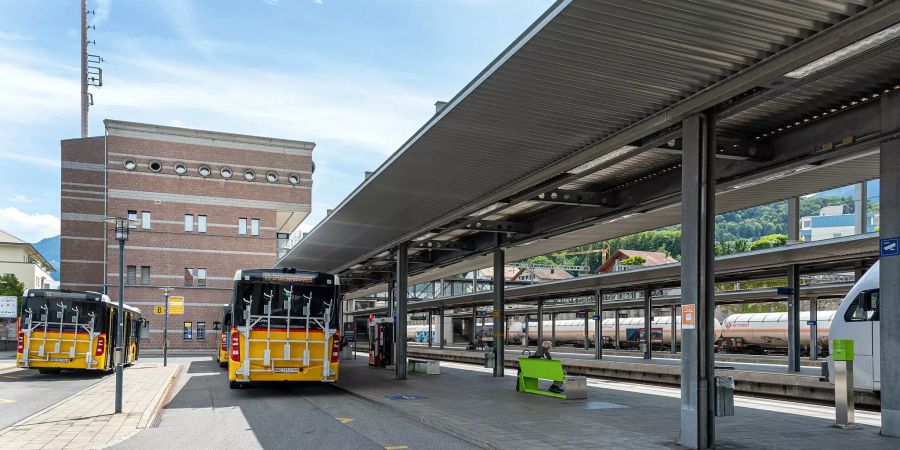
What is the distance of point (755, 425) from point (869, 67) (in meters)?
6.04

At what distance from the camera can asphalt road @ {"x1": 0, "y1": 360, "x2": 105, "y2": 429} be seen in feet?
49.4

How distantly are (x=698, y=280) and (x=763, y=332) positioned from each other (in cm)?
3717

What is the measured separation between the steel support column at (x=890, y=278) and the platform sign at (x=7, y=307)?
160 ft

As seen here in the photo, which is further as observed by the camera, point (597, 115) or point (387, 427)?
point (387, 427)

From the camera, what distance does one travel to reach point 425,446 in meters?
10.8

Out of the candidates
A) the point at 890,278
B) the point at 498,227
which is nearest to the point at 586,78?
the point at 890,278

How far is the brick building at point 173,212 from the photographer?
5281 cm

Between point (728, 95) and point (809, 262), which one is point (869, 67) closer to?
point (728, 95)

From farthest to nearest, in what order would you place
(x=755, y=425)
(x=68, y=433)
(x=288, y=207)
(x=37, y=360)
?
(x=288, y=207), (x=37, y=360), (x=755, y=425), (x=68, y=433)

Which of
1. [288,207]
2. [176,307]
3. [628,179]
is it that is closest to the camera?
[628,179]

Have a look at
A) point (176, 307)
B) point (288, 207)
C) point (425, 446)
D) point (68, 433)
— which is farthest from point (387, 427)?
point (288, 207)

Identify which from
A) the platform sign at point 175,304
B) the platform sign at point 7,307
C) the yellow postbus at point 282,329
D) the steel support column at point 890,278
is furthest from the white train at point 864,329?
the platform sign at point 7,307

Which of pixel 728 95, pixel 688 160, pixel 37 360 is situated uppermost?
pixel 728 95

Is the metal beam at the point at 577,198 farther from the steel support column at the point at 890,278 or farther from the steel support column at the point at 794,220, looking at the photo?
the steel support column at the point at 794,220
